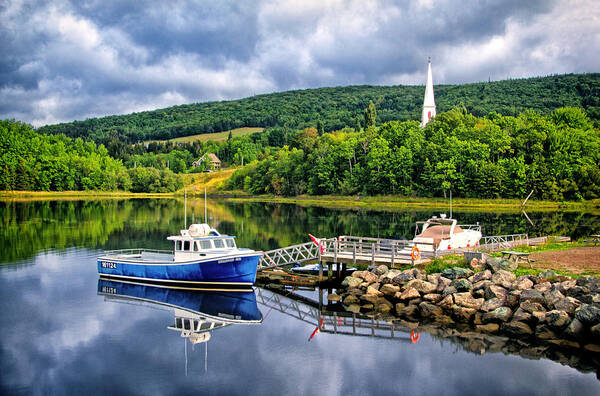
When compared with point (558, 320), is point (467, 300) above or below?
above

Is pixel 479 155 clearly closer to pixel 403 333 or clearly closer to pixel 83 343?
pixel 403 333

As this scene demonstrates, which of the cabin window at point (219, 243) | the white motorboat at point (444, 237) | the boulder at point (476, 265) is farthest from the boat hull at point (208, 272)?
the boulder at point (476, 265)

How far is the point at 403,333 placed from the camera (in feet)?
68.2

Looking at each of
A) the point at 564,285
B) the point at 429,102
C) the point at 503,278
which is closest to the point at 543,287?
the point at 564,285

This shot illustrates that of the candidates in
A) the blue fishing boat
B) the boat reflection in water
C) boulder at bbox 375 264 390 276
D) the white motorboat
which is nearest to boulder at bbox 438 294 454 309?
boulder at bbox 375 264 390 276

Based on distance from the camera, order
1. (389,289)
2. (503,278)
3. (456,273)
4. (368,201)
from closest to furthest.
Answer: (503,278), (456,273), (389,289), (368,201)

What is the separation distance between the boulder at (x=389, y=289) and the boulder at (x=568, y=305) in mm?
7477

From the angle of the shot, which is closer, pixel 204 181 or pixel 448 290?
pixel 448 290

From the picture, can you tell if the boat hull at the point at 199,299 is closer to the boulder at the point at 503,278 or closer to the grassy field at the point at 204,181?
the boulder at the point at 503,278

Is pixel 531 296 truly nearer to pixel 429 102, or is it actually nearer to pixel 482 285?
pixel 482 285

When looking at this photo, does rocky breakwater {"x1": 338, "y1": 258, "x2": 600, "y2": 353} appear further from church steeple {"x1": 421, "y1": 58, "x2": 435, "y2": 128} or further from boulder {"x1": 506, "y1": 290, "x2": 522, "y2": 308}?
church steeple {"x1": 421, "y1": 58, "x2": 435, "y2": 128}

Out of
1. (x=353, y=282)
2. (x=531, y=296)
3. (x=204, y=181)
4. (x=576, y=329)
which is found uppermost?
(x=204, y=181)

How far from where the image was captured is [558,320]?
19516 mm

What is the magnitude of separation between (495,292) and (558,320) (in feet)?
9.74
